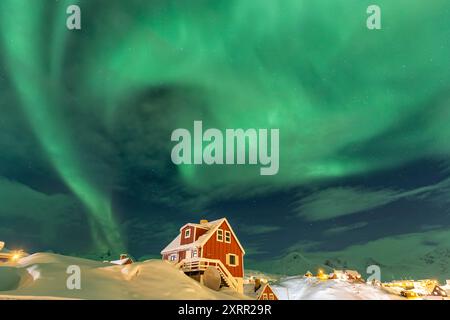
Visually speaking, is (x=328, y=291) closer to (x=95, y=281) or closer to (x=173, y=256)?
(x=173, y=256)

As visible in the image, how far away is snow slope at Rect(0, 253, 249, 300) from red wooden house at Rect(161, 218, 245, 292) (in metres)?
9.32

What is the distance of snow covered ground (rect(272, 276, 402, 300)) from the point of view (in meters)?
61.6

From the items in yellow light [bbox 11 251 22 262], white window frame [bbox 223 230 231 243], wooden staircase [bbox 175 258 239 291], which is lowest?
wooden staircase [bbox 175 258 239 291]

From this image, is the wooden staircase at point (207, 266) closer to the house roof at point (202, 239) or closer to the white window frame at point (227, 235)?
the house roof at point (202, 239)

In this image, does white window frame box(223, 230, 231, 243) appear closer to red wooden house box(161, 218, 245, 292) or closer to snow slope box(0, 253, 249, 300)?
red wooden house box(161, 218, 245, 292)

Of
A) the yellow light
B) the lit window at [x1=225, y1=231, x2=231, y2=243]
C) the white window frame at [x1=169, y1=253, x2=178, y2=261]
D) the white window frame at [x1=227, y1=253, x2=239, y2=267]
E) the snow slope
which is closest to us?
the snow slope

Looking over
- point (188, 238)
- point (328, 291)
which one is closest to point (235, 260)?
point (188, 238)

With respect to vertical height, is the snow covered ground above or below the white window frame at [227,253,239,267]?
below

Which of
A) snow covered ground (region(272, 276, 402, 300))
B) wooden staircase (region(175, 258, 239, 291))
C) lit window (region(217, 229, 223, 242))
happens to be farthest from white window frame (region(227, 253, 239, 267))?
snow covered ground (region(272, 276, 402, 300))

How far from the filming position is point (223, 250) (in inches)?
1437
